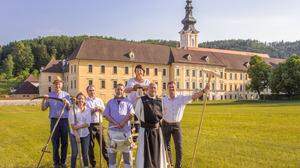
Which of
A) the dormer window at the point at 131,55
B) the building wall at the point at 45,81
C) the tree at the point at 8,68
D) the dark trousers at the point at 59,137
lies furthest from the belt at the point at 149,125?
the tree at the point at 8,68

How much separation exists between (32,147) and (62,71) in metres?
74.8

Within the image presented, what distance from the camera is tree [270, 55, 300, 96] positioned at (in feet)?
252

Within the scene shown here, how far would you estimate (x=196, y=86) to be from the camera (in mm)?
93812

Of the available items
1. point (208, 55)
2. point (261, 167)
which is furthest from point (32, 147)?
point (208, 55)

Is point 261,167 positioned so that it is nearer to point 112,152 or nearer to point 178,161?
point 178,161

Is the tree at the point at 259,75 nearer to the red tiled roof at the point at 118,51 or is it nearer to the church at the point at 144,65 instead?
the church at the point at 144,65

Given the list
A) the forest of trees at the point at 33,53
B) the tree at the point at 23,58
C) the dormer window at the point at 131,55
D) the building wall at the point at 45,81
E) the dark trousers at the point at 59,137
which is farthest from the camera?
the tree at the point at 23,58

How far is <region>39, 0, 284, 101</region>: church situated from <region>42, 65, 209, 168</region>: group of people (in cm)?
6112

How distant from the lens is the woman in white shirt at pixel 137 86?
10078 millimetres

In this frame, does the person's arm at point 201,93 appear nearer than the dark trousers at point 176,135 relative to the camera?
Yes

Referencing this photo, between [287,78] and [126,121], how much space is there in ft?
234

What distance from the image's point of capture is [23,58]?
136 meters

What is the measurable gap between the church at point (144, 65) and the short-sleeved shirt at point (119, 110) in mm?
62678

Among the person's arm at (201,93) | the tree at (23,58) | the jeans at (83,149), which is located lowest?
the jeans at (83,149)
